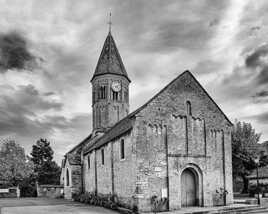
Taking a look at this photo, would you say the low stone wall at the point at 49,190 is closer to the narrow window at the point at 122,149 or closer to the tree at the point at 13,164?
the tree at the point at 13,164

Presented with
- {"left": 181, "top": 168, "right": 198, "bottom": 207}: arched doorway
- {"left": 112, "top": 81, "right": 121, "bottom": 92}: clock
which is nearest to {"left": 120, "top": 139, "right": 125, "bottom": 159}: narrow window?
{"left": 181, "top": 168, "right": 198, "bottom": 207}: arched doorway

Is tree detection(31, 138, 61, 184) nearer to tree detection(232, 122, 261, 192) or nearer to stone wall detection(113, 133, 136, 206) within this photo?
tree detection(232, 122, 261, 192)

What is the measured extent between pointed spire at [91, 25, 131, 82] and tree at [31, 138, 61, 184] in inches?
1190

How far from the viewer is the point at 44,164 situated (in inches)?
2837

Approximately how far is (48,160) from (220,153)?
52318mm

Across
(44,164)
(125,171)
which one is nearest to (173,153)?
(125,171)

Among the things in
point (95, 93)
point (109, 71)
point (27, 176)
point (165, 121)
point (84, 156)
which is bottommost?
point (27, 176)

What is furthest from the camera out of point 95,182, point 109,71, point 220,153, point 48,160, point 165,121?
point 48,160

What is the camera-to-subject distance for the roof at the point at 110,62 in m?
48.4

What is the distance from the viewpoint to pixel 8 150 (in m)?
61.0

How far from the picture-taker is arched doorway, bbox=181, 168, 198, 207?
27.2 m

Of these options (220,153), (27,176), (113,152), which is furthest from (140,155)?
(27,176)

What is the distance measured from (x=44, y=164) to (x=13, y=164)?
12.8 metres

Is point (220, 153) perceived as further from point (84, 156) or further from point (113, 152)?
point (84, 156)
